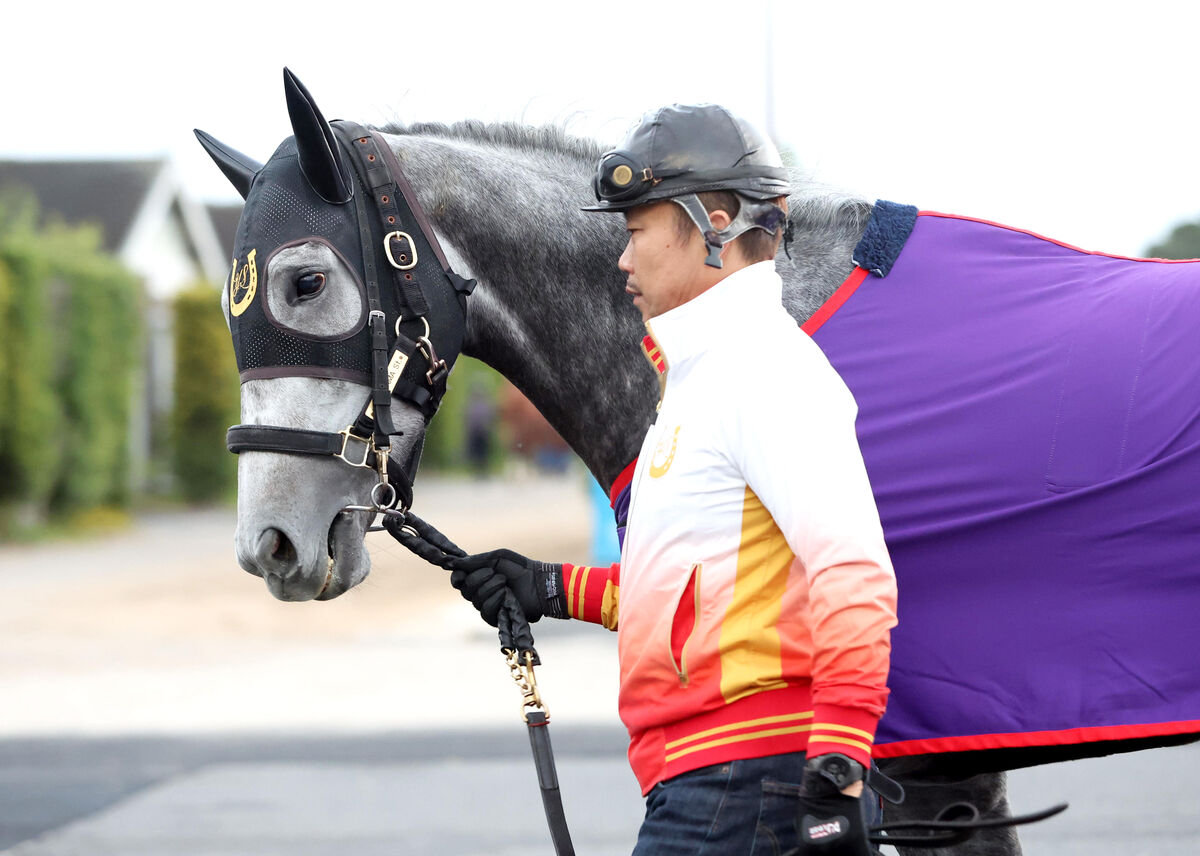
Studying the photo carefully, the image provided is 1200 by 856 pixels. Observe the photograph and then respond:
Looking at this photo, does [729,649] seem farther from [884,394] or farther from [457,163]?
[457,163]

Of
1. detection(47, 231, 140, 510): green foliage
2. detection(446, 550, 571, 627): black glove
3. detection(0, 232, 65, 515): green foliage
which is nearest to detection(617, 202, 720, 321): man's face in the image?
detection(446, 550, 571, 627): black glove

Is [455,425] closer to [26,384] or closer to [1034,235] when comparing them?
[26,384]

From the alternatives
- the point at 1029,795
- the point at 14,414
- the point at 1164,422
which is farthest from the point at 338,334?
the point at 14,414

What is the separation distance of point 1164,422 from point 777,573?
0.98 metres

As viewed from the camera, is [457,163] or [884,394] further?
[457,163]

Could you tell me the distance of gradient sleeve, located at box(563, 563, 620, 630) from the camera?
260 cm

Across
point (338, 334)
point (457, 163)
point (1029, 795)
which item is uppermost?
point (457, 163)

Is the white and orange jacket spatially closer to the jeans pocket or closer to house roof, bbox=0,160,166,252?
the jeans pocket

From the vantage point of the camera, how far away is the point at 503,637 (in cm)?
269

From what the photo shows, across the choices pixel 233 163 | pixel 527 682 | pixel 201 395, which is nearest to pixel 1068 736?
pixel 527 682

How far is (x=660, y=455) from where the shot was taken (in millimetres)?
2170

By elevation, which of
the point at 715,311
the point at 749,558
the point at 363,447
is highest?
the point at 715,311

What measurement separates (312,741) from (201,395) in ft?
44.4

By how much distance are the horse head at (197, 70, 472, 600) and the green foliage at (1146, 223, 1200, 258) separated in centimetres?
1266
